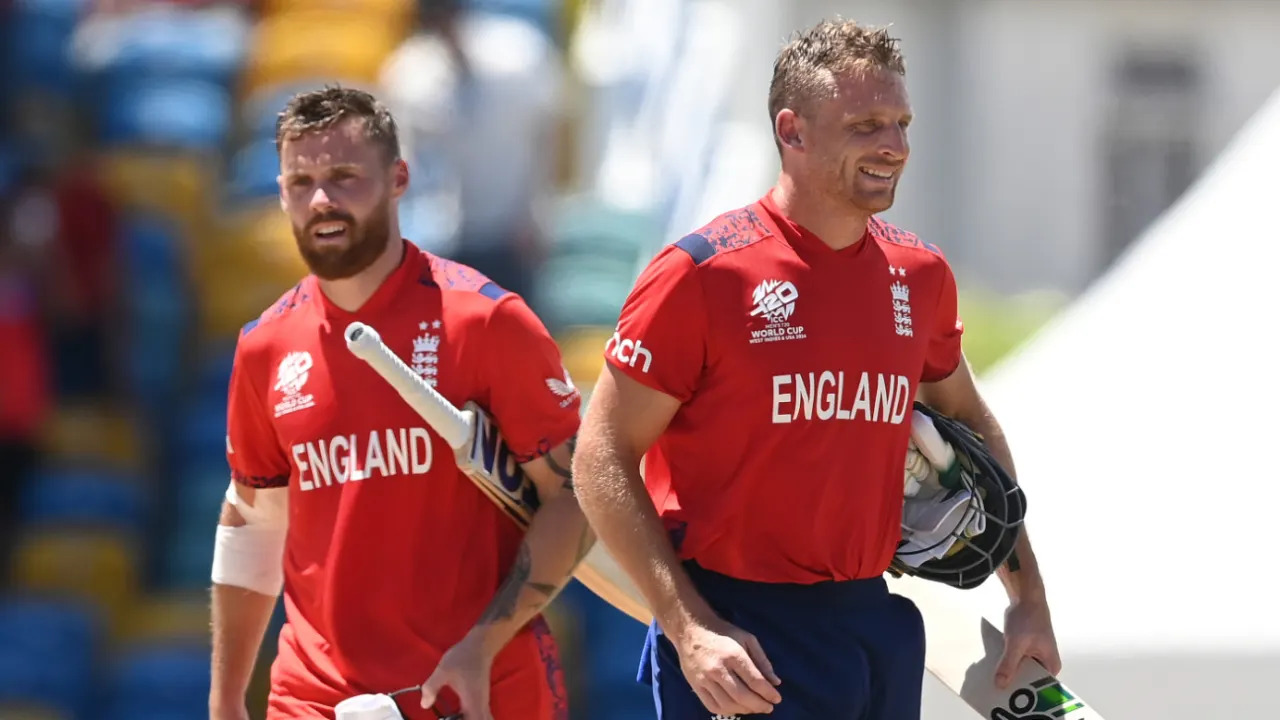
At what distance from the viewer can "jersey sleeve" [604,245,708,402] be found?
322 centimetres

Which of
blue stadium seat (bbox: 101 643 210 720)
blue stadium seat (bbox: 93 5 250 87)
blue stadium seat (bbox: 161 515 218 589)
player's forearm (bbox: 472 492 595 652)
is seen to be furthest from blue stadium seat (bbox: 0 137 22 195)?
player's forearm (bbox: 472 492 595 652)

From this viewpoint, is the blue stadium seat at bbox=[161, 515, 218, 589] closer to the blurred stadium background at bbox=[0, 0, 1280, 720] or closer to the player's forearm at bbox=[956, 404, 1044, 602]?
the blurred stadium background at bbox=[0, 0, 1280, 720]

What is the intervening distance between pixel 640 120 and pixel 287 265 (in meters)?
2.55

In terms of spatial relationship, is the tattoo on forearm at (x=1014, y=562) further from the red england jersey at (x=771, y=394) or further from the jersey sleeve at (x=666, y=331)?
the jersey sleeve at (x=666, y=331)

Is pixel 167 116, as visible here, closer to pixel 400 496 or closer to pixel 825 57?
pixel 400 496

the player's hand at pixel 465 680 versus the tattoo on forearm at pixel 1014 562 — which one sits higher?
the tattoo on forearm at pixel 1014 562

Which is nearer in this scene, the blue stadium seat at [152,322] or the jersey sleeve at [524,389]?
the jersey sleeve at [524,389]

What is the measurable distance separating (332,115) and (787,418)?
110 cm

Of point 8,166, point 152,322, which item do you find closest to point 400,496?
point 152,322

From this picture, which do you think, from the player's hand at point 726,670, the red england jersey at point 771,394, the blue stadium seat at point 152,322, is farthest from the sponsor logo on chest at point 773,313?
the blue stadium seat at point 152,322

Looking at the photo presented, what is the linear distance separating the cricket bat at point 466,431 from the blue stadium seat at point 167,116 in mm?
7266

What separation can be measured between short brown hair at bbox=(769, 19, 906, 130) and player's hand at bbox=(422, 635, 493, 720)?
1087 millimetres

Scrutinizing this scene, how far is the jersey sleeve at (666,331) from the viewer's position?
3221mm

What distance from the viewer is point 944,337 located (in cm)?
358
